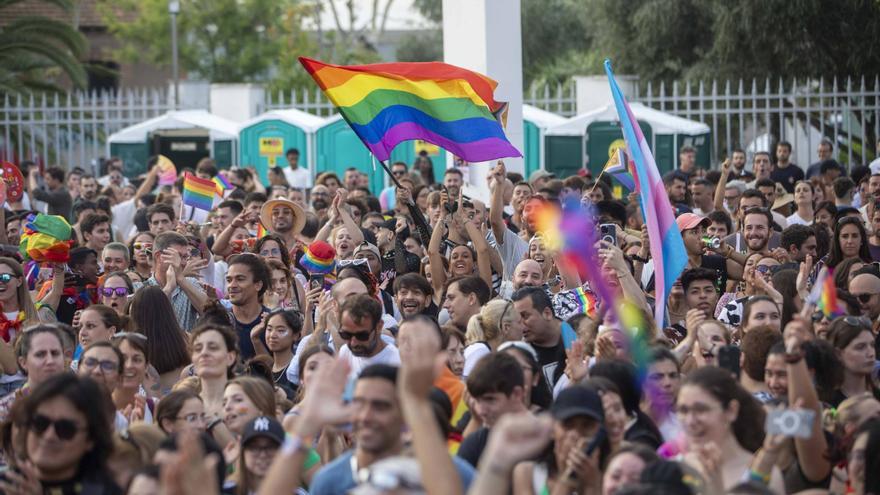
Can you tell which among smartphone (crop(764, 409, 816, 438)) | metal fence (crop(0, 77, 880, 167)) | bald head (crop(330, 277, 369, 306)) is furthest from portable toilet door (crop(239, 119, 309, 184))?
smartphone (crop(764, 409, 816, 438))

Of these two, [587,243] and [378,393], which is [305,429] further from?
[587,243]

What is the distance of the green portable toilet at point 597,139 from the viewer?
2183 cm

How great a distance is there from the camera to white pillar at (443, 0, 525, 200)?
57.8 feet

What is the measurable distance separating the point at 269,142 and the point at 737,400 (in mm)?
17690

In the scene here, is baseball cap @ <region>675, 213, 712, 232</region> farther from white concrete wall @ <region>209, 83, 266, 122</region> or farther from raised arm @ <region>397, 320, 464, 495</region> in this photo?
white concrete wall @ <region>209, 83, 266, 122</region>

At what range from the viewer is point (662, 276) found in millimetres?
9008

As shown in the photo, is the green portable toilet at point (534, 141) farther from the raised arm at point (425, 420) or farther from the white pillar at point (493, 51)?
the raised arm at point (425, 420)

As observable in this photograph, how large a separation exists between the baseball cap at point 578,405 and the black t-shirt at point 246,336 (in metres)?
3.65

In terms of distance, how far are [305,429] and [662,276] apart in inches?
169

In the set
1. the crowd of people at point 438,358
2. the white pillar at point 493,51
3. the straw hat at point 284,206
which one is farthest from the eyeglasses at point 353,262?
the white pillar at point 493,51

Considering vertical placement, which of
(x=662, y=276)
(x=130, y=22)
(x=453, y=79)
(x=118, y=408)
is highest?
(x=130, y=22)

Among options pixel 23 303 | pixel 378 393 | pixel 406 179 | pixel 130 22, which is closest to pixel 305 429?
pixel 378 393

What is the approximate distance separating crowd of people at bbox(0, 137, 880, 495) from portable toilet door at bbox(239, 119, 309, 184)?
842 cm

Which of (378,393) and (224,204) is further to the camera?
(224,204)
